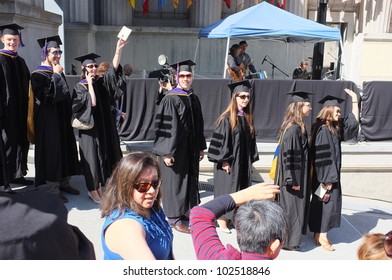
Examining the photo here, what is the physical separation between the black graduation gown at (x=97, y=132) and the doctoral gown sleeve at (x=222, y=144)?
4.38 ft

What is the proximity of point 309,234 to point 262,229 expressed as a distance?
3466mm

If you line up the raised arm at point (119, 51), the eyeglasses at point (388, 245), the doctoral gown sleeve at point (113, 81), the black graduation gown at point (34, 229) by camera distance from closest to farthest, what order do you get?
the black graduation gown at point (34, 229), the eyeglasses at point (388, 245), the raised arm at point (119, 51), the doctoral gown sleeve at point (113, 81)

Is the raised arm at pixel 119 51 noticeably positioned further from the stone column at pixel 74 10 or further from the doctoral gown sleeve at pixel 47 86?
the stone column at pixel 74 10

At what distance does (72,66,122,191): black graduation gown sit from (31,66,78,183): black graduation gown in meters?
0.18

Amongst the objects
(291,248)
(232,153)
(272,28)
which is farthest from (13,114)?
(272,28)

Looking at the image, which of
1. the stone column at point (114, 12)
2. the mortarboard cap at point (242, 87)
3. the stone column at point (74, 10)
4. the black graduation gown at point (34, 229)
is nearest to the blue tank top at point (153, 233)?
the black graduation gown at point (34, 229)

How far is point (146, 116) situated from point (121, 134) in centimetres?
57

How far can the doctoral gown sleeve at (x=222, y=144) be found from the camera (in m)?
4.43

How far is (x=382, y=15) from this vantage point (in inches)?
690

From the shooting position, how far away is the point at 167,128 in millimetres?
4438

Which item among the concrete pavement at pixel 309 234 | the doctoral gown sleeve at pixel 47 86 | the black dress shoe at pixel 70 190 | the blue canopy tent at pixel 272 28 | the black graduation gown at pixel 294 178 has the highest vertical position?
the blue canopy tent at pixel 272 28

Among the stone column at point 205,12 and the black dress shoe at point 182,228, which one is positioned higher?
the stone column at point 205,12

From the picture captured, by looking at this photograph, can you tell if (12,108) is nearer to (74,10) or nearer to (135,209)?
(135,209)

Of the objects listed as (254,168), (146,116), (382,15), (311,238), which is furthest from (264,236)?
(382,15)
